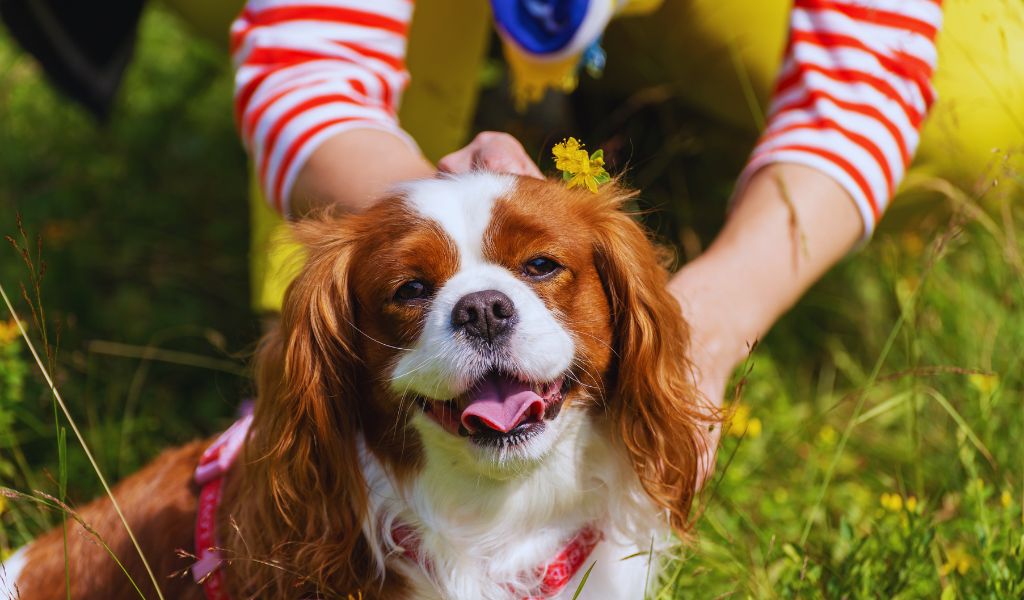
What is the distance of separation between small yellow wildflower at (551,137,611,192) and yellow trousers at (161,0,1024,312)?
52.5 inches

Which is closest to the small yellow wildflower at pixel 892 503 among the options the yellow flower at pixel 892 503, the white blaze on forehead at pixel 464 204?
the yellow flower at pixel 892 503

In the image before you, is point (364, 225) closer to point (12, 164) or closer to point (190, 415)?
point (190, 415)

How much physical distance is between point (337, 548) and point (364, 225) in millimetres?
569

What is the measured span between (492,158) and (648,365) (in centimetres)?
47

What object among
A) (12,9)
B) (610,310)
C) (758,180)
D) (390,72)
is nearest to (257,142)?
(390,72)

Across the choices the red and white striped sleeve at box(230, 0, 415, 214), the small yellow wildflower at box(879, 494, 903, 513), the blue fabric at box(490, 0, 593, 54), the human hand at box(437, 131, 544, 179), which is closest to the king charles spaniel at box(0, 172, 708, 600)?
the human hand at box(437, 131, 544, 179)

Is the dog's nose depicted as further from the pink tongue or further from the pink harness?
the pink harness

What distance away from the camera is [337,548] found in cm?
198

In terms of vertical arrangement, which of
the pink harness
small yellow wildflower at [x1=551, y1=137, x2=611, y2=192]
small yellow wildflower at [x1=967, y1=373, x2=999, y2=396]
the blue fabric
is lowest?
small yellow wildflower at [x1=967, y1=373, x2=999, y2=396]

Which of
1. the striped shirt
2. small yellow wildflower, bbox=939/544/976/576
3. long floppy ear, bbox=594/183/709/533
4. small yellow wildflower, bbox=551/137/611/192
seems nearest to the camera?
small yellow wildflower, bbox=551/137/611/192

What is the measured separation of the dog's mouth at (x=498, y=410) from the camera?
185 cm

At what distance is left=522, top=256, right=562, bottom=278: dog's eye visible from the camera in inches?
74.1

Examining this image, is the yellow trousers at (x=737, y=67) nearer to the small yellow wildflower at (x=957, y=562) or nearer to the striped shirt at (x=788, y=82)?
the striped shirt at (x=788, y=82)

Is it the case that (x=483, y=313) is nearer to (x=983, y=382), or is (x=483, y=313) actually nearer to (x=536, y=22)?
(x=536, y=22)
